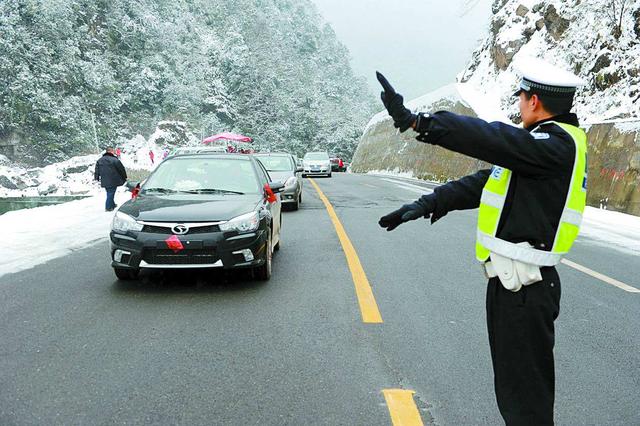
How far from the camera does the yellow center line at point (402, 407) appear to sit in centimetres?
295

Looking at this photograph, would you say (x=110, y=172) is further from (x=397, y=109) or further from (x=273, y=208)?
(x=397, y=109)

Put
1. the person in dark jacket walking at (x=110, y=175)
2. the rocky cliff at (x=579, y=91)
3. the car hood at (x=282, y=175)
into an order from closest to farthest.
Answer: the car hood at (x=282, y=175) → the person in dark jacket walking at (x=110, y=175) → the rocky cliff at (x=579, y=91)

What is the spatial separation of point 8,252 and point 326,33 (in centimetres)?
13085

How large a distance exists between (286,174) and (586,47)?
16052 millimetres

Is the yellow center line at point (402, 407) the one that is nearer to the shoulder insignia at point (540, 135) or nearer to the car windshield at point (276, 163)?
the shoulder insignia at point (540, 135)

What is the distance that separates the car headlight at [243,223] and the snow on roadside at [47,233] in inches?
106

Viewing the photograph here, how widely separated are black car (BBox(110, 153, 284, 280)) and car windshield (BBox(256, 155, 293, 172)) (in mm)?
8115

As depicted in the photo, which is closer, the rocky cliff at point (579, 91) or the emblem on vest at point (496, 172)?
the emblem on vest at point (496, 172)

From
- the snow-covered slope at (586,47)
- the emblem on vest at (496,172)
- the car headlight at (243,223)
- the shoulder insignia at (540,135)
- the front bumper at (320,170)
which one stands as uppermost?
the snow-covered slope at (586,47)

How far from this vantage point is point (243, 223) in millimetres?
5680

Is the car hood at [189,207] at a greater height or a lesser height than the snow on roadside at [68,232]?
greater

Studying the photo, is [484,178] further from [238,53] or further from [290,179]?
[238,53]

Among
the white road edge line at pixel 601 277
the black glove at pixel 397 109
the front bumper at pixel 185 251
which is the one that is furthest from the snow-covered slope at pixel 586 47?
the black glove at pixel 397 109

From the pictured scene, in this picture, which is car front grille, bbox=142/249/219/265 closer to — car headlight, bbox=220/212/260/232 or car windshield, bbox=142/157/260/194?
car headlight, bbox=220/212/260/232
